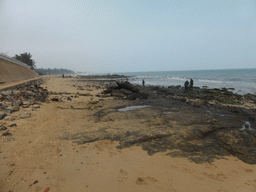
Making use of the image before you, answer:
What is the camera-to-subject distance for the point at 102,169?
3.09 metres

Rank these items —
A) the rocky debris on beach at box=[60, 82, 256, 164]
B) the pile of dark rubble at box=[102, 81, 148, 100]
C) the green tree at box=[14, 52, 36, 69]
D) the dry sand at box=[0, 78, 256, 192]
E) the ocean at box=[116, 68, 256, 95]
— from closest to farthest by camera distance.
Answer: the dry sand at box=[0, 78, 256, 192] → the rocky debris on beach at box=[60, 82, 256, 164] → the pile of dark rubble at box=[102, 81, 148, 100] → the ocean at box=[116, 68, 256, 95] → the green tree at box=[14, 52, 36, 69]

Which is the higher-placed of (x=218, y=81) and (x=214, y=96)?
(x=214, y=96)

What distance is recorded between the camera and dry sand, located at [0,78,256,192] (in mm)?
2598

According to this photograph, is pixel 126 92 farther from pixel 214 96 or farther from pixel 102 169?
pixel 102 169

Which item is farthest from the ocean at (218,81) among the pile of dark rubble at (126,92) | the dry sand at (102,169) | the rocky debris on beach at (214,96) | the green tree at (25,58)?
the green tree at (25,58)

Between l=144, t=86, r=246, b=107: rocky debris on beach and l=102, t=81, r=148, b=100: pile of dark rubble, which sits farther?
l=144, t=86, r=246, b=107: rocky debris on beach

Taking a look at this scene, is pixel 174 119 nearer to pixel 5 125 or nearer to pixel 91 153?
pixel 91 153

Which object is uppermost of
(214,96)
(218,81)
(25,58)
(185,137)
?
(25,58)

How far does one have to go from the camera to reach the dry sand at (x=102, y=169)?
260 centimetres

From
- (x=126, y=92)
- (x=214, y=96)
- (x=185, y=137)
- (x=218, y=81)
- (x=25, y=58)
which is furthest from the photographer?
(x=25, y=58)

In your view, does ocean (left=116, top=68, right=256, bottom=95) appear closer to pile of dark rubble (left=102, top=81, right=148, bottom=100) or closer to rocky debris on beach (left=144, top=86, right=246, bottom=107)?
rocky debris on beach (left=144, top=86, right=246, bottom=107)

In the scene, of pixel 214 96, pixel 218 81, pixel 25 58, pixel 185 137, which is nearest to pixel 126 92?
pixel 185 137

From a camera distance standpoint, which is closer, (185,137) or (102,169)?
(102,169)

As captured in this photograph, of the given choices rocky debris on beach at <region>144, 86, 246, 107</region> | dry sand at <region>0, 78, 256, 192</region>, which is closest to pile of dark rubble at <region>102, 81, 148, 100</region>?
rocky debris on beach at <region>144, 86, 246, 107</region>
